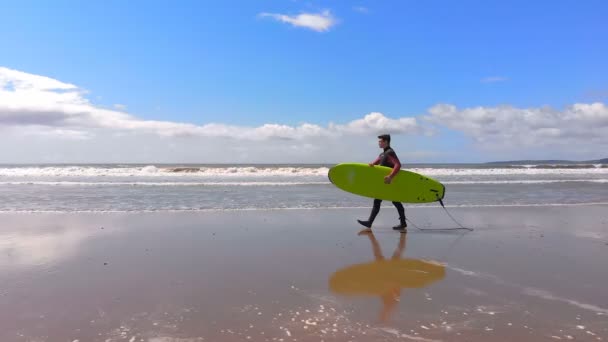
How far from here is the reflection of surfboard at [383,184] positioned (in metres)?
8.49

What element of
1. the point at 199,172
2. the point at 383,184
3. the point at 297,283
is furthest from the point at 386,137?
the point at 199,172

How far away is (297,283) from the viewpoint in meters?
4.41

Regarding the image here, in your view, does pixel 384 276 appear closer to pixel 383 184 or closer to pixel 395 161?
pixel 395 161

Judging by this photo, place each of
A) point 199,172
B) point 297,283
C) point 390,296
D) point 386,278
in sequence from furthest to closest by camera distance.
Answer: point 199,172 < point 386,278 < point 297,283 < point 390,296

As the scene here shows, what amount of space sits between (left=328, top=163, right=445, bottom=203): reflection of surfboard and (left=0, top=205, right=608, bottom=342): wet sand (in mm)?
847

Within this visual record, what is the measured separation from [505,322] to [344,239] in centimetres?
368

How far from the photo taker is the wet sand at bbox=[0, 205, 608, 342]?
321 centimetres

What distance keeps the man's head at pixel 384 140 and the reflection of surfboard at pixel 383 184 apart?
570 millimetres

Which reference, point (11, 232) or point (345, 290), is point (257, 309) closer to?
point (345, 290)

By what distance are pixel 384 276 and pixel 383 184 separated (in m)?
3.89

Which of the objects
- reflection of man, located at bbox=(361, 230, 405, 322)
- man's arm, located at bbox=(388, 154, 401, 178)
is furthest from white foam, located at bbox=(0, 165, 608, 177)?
reflection of man, located at bbox=(361, 230, 405, 322)

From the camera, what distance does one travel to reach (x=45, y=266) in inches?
199

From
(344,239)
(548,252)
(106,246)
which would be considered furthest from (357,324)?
(106,246)

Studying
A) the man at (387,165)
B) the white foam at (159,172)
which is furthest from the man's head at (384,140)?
the white foam at (159,172)
